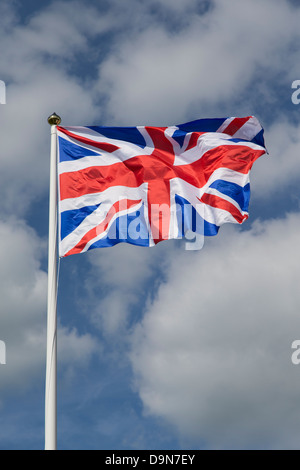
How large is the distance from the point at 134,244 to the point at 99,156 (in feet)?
12.1

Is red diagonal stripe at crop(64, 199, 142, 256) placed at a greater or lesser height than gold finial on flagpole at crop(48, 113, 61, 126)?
lesser

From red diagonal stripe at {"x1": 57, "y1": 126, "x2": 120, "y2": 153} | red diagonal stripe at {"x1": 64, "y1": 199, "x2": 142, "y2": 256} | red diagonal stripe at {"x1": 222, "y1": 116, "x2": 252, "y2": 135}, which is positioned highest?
red diagonal stripe at {"x1": 222, "y1": 116, "x2": 252, "y2": 135}

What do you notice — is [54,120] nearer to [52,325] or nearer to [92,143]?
[92,143]

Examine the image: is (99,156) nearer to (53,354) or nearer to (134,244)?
(134,244)

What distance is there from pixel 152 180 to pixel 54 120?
400 centimetres

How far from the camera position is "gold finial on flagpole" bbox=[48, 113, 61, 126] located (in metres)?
24.6

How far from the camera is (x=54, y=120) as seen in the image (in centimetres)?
2462

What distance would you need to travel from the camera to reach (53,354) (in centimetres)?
2108

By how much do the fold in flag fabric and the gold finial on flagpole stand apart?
2.68 feet

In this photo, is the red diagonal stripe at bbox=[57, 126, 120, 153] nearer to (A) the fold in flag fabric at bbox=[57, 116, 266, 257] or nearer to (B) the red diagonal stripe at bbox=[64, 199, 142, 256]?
(A) the fold in flag fabric at bbox=[57, 116, 266, 257]

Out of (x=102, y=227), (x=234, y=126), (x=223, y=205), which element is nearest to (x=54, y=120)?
(x=102, y=227)

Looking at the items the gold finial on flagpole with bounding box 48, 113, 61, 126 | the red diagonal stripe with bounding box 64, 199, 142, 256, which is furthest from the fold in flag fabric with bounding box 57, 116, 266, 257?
the gold finial on flagpole with bounding box 48, 113, 61, 126

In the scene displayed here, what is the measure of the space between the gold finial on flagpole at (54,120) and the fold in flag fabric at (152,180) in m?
0.82
